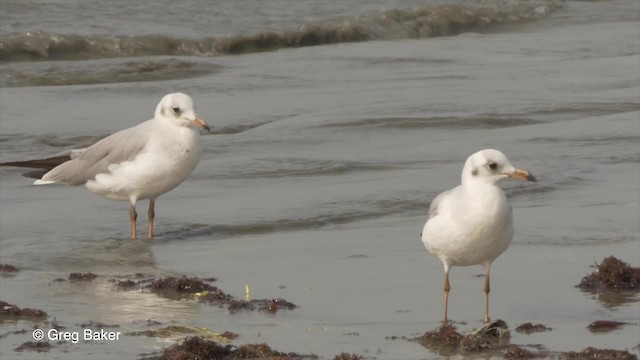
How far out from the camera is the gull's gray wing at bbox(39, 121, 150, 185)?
7941 millimetres

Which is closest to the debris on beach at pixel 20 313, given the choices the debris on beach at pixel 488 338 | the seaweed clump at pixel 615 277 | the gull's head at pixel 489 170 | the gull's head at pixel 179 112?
the debris on beach at pixel 488 338

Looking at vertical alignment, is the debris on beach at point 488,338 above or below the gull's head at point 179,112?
below

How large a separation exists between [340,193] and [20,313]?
3086 millimetres

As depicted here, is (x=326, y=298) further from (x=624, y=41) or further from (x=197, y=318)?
(x=624, y=41)

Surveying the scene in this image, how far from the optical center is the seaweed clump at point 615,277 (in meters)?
6.12

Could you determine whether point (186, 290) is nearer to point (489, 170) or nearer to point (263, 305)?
point (263, 305)

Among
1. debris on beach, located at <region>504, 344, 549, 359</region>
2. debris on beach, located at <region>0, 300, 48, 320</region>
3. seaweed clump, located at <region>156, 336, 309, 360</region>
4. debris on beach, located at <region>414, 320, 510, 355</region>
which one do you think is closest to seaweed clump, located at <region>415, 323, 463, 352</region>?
debris on beach, located at <region>414, 320, 510, 355</region>

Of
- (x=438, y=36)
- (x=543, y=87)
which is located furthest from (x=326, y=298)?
(x=438, y=36)

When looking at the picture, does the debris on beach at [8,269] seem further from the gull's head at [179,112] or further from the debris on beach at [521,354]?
the debris on beach at [521,354]

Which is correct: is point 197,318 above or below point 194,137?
below

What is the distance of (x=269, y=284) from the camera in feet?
21.0

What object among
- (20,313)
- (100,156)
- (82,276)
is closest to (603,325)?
(20,313)

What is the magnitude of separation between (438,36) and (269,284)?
36.7 ft

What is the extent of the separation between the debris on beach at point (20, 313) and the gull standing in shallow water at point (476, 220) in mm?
1696
